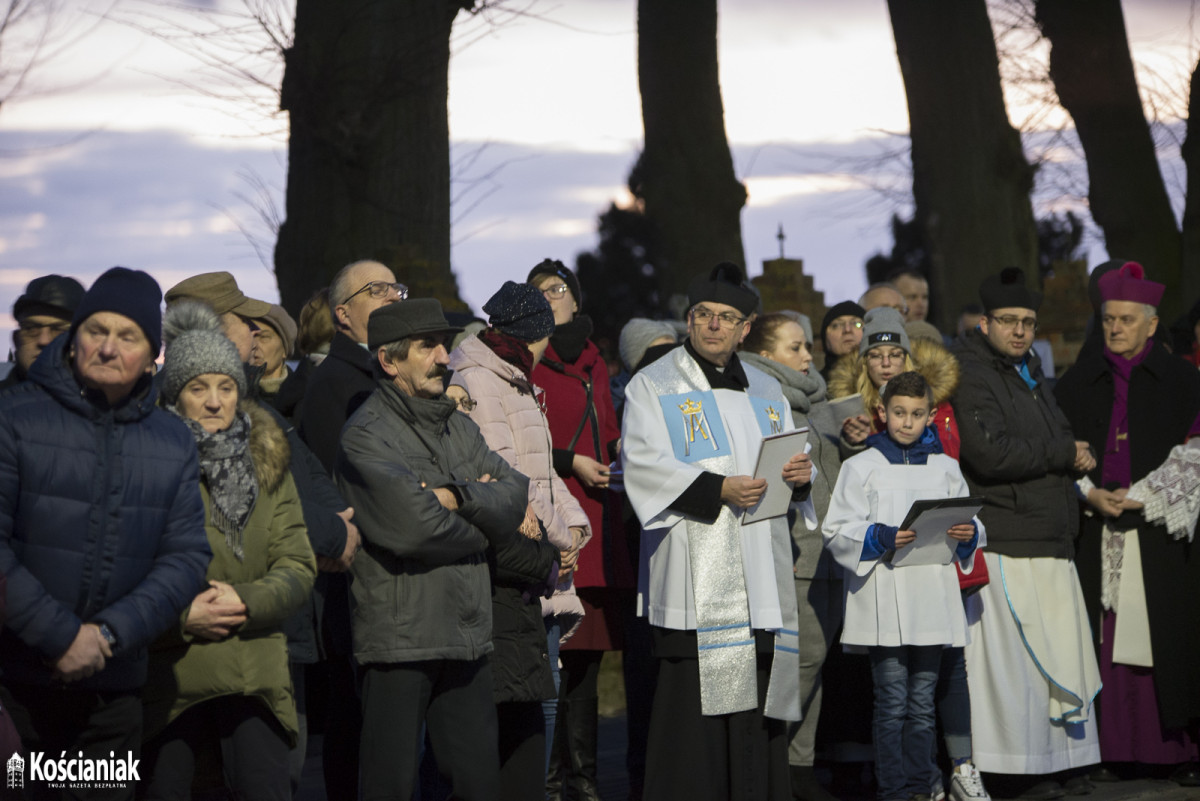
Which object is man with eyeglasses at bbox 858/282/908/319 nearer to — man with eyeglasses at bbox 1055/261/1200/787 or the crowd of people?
the crowd of people

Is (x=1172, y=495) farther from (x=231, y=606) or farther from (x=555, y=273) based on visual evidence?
→ (x=231, y=606)

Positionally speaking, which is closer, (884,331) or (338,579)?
(338,579)

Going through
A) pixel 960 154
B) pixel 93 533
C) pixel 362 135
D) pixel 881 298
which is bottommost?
pixel 93 533

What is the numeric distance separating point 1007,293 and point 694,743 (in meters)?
2.77

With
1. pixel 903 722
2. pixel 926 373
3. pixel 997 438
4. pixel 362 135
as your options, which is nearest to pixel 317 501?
pixel 903 722

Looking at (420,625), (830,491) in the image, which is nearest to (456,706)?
(420,625)

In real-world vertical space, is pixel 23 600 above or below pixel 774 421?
below

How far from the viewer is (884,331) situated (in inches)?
277

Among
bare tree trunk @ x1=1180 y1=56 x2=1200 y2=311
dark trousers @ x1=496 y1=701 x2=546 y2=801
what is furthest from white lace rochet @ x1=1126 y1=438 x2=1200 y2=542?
bare tree trunk @ x1=1180 y1=56 x2=1200 y2=311

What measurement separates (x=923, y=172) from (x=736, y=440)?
26.5 ft

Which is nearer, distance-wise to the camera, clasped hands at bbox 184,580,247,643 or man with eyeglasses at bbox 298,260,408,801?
clasped hands at bbox 184,580,247,643

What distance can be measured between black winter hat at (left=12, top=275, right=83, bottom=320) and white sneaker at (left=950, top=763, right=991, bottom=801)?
416 centimetres

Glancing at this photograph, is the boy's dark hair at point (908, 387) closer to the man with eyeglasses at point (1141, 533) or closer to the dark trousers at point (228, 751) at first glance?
the man with eyeglasses at point (1141, 533)

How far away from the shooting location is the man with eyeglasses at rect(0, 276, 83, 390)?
5.13 m
